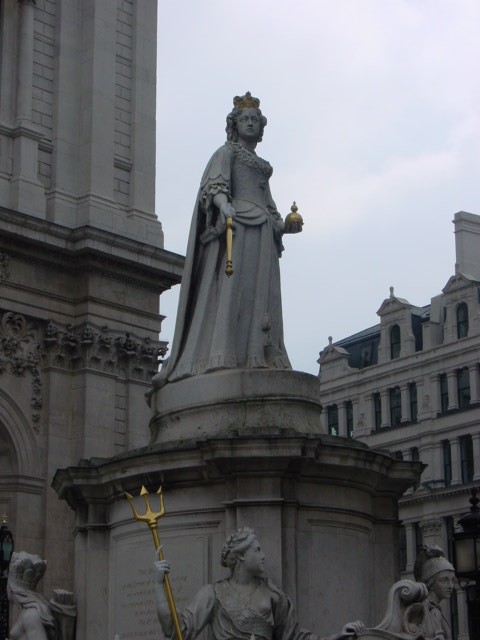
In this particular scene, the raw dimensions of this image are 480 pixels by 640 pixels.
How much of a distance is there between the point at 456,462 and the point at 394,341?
7290 mm

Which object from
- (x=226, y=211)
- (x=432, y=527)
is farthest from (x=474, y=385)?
(x=226, y=211)

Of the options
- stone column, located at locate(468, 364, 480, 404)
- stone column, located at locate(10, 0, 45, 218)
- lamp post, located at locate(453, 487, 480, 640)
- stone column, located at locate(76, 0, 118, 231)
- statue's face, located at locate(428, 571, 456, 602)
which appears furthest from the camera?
stone column, located at locate(468, 364, 480, 404)

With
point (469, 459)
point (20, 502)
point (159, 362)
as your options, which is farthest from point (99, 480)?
point (469, 459)

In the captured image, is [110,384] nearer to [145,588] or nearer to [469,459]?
[145,588]

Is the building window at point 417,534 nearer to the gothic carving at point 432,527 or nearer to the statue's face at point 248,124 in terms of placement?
the gothic carving at point 432,527

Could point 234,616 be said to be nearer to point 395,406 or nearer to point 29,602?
A: point 29,602

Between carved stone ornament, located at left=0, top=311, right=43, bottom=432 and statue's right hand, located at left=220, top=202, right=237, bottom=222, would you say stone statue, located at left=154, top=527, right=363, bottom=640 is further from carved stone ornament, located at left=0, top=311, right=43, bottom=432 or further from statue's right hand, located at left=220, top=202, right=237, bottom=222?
carved stone ornament, located at left=0, top=311, right=43, bottom=432

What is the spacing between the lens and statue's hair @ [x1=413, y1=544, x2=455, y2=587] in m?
14.7

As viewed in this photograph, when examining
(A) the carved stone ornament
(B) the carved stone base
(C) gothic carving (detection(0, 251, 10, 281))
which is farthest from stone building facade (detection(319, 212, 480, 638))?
(B) the carved stone base

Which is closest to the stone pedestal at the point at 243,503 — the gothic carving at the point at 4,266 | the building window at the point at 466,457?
the gothic carving at the point at 4,266

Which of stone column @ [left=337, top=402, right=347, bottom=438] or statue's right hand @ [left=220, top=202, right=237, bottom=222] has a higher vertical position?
stone column @ [left=337, top=402, right=347, bottom=438]

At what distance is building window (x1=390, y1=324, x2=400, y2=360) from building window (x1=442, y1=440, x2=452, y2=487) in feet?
17.9

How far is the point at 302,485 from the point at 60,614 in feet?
9.41

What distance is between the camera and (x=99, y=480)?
1569 cm
